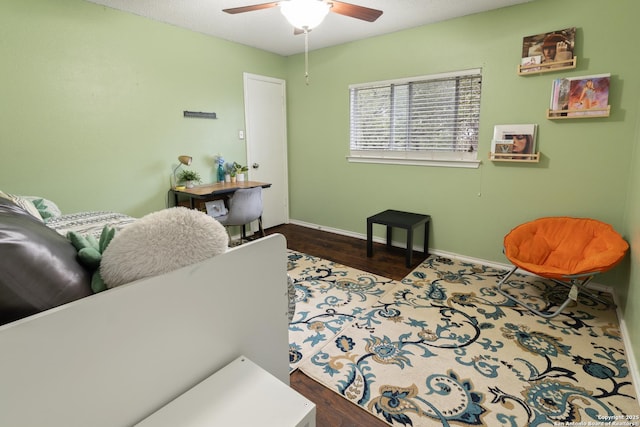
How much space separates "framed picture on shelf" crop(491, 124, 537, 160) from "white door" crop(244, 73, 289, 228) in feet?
8.97

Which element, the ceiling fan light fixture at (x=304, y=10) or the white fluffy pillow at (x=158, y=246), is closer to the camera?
the white fluffy pillow at (x=158, y=246)

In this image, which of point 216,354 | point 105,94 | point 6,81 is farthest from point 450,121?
point 6,81

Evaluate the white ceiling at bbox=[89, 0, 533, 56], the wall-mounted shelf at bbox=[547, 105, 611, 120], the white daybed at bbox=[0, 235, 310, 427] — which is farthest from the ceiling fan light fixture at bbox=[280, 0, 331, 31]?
the wall-mounted shelf at bbox=[547, 105, 611, 120]

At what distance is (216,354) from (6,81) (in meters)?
2.79

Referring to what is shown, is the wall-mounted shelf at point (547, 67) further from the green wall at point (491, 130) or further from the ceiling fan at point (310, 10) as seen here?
the ceiling fan at point (310, 10)

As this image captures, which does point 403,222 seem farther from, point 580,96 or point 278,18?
point 278,18

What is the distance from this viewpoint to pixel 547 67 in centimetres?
263

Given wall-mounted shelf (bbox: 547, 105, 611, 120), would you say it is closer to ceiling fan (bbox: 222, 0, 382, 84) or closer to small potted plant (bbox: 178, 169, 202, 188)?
ceiling fan (bbox: 222, 0, 382, 84)

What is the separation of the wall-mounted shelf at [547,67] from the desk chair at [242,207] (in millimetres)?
2689

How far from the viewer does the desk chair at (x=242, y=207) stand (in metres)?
3.29

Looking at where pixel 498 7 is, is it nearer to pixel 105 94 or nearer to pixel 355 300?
pixel 355 300

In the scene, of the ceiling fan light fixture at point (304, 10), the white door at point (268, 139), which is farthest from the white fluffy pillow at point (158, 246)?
the white door at point (268, 139)

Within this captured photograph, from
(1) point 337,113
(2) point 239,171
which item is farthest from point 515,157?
(2) point 239,171

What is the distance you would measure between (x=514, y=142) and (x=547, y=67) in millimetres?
625
